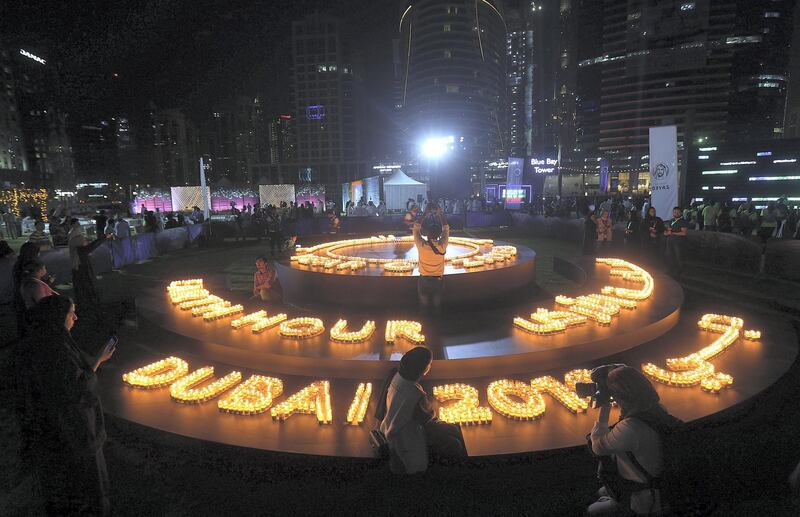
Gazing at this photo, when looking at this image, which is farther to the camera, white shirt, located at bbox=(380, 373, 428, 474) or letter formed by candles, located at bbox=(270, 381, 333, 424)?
letter formed by candles, located at bbox=(270, 381, 333, 424)

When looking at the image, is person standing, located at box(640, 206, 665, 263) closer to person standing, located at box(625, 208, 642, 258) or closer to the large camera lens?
person standing, located at box(625, 208, 642, 258)

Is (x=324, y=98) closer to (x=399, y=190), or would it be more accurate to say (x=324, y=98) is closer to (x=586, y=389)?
(x=399, y=190)

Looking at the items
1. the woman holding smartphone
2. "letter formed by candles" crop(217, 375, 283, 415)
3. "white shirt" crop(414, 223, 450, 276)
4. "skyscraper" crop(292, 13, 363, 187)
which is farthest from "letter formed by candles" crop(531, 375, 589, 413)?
"skyscraper" crop(292, 13, 363, 187)

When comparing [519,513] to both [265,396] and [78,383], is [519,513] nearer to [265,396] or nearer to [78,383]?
[265,396]

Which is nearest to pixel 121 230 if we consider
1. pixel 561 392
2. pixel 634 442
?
pixel 561 392

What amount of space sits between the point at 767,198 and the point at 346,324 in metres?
51.3

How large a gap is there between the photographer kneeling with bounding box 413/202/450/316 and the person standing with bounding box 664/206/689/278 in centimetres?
775

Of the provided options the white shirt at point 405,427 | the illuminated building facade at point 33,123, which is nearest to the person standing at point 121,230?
the white shirt at point 405,427

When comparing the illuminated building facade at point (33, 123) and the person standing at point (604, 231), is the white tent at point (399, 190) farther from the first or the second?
the illuminated building facade at point (33, 123)

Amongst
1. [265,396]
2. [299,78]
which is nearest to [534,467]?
[265,396]

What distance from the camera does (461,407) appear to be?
4742 mm

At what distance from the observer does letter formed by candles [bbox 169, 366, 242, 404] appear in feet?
17.1

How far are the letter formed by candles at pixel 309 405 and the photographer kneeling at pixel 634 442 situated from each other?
2.92 meters

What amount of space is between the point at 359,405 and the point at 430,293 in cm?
275
